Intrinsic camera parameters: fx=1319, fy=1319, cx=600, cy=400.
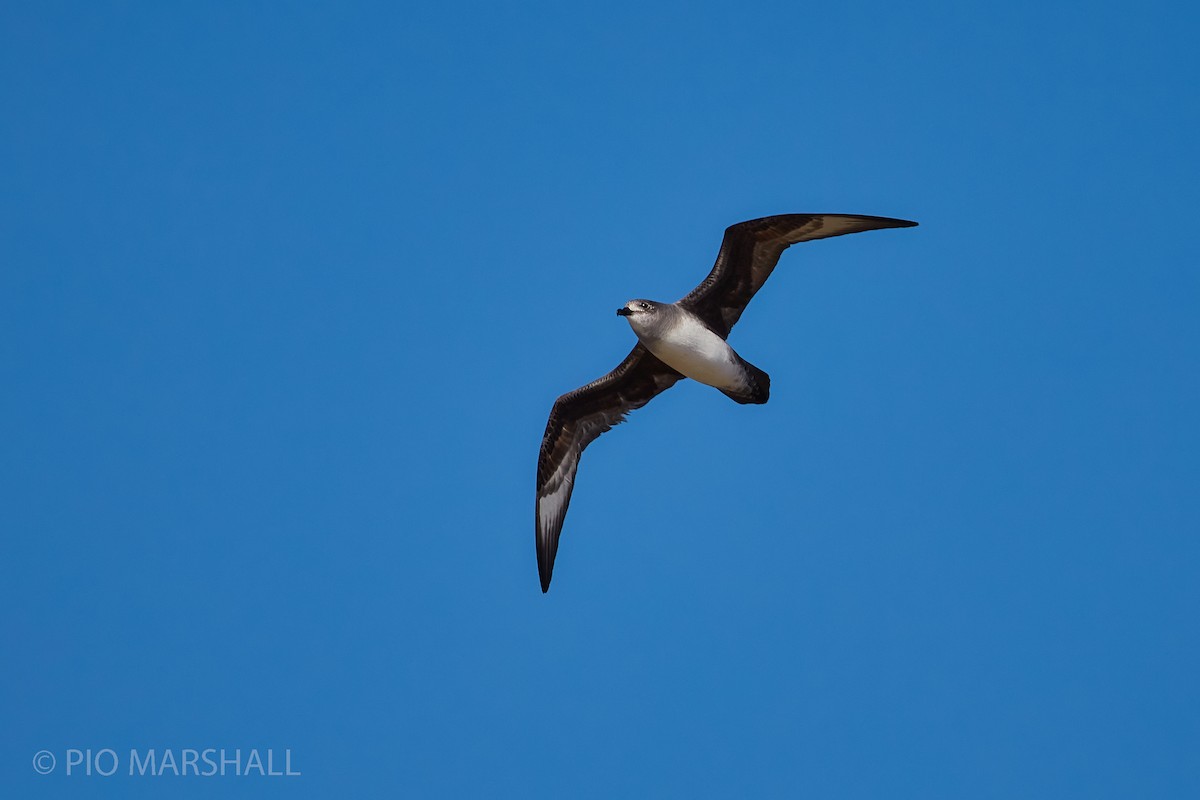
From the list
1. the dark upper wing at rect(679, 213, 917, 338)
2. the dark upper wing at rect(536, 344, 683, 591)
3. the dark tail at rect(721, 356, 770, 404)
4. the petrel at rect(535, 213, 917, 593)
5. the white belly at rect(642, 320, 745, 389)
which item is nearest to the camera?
the dark upper wing at rect(679, 213, 917, 338)

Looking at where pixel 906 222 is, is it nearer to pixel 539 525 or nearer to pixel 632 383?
pixel 632 383

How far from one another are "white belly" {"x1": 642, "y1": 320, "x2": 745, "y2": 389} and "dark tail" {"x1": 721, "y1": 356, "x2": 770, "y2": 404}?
0.31 feet

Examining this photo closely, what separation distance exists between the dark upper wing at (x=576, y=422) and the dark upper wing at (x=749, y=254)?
4.01 feet

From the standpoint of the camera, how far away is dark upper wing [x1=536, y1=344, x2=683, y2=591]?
17.2m

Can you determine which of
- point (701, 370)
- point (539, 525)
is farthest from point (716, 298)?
point (539, 525)

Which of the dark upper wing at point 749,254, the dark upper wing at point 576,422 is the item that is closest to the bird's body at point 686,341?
the dark upper wing at point 749,254

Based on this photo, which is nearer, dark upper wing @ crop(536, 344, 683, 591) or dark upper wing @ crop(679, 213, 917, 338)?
dark upper wing @ crop(679, 213, 917, 338)

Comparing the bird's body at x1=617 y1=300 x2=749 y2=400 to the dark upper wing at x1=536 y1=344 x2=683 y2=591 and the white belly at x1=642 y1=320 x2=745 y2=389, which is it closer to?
the white belly at x1=642 y1=320 x2=745 y2=389

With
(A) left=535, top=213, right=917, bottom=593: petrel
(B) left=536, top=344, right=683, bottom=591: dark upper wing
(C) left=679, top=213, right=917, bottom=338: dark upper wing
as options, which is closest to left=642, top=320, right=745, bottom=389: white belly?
(A) left=535, top=213, right=917, bottom=593: petrel

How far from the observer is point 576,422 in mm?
17578

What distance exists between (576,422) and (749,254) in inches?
135

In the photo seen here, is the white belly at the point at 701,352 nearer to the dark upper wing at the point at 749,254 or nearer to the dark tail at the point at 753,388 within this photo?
the dark tail at the point at 753,388

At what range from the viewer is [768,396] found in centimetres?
1608

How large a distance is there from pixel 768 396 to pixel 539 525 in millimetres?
3836
